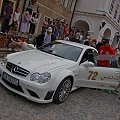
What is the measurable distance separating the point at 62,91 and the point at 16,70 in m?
1.17

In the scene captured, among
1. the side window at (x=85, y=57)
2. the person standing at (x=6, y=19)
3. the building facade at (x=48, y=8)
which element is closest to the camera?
the side window at (x=85, y=57)

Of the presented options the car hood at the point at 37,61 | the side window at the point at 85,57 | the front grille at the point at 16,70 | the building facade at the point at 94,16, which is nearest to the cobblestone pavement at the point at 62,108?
the front grille at the point at 16,70

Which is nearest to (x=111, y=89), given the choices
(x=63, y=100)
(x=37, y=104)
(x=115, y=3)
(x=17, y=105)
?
(x=63, y=100)

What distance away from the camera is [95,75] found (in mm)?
6996

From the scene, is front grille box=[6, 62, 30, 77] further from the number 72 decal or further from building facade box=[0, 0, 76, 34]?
building facade box=[0, 0, 76, 34]

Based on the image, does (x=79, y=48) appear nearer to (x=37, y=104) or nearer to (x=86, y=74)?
(x=86, y=74)

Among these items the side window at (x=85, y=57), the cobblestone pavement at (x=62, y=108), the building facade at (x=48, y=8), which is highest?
the building facade at (x=48, y=8)

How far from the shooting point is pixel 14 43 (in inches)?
381

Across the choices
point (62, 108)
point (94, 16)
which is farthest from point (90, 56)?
point (94, 16)

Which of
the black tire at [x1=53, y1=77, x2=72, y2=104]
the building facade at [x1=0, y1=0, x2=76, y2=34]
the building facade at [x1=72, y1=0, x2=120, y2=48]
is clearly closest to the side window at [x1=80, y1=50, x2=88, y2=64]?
the black tire at [x1=53, y1=77, x2=72, y2=104]

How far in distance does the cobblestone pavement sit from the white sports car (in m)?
0.18

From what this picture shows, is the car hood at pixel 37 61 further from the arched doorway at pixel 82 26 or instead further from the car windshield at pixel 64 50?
the arched doorway at pixel 82 26

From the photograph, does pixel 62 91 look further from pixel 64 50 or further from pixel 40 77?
pixel 64 50

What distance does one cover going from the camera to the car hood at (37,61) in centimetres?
555
